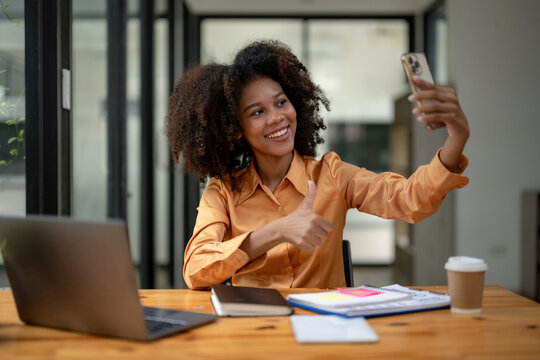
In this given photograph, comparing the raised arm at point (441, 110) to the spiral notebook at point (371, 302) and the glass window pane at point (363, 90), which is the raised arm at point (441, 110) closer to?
the spiral notebook at point (371, 302)

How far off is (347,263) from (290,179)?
32 centimetres

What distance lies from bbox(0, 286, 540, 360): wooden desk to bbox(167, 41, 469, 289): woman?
Answer: 0.39 m

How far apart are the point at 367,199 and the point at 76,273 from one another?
3.17 ft

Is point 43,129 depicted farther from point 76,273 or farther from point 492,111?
point 492,111

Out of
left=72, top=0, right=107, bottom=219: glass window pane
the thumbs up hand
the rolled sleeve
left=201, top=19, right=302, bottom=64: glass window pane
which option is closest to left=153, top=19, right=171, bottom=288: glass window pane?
left=72, top=0, right=107, bottom=219: glass window pane

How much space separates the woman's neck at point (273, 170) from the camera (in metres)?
1.89

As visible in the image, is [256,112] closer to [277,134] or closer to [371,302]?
[277,134]

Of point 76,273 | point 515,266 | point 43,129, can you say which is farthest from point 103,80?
point 515,266

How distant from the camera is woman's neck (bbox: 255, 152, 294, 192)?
1.89 meters

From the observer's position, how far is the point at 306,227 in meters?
1.36

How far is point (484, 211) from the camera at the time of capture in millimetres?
4793

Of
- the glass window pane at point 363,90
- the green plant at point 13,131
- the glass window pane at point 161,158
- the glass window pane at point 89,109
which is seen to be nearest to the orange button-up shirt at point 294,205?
the green plant at point 13,131

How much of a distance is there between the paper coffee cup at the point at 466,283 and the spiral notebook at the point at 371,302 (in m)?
0.05

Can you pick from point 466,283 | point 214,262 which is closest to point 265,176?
point 214,262
